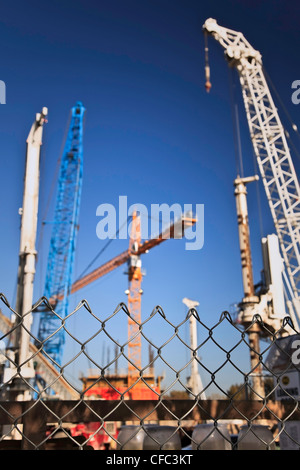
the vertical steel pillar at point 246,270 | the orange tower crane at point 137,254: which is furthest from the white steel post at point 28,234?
the orange tower crane at point 137,254

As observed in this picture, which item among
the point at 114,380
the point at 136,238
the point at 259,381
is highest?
the point at 136,238

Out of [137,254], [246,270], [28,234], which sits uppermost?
[137,254]

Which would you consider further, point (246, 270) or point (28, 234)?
point (246, 270)

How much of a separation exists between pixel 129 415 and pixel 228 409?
0.49 metres

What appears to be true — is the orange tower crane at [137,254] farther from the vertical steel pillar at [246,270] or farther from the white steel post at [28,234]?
the white steel post at [28,234]

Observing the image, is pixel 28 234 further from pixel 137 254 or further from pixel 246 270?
pixel 137 254

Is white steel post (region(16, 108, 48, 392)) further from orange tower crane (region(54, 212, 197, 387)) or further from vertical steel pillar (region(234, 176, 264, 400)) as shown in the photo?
orange tower crane (region(54, 212, 197, 387))

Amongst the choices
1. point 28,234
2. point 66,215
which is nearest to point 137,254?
point 66,215

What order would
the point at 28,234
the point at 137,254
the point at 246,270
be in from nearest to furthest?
the point at 28,234 → the point at 246,270 → the point at 137,254

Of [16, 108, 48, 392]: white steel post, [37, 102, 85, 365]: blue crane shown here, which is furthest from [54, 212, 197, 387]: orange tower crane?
[16, 108, 48, 392]: white steel post
